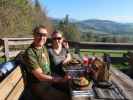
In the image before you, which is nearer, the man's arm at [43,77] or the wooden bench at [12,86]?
the wooden bench at [12,86]

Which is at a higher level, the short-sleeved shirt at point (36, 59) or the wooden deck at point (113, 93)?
the short-sleeved shirt at point (36, 59)

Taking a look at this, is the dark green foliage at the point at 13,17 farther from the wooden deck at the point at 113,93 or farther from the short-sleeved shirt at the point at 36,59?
the wooden deck at the point at 113,93

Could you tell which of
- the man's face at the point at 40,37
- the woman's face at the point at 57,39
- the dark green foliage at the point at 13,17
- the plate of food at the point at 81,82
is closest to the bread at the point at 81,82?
the plate of food at the point at 81,82

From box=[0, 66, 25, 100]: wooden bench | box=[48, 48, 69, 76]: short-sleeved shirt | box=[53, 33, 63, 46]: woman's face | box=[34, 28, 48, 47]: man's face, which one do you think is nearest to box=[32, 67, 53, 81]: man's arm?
box=[0, 66, 25, 100]: wooden bench

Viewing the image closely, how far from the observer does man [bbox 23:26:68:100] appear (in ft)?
13.5

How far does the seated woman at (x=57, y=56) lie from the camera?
4.97m

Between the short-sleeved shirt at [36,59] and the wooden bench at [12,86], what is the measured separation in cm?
18

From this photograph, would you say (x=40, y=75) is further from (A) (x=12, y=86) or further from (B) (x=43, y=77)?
(A) (x=12, y=86)

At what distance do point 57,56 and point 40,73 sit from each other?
941 millimetres

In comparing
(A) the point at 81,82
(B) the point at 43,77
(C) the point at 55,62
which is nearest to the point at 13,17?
(C) the point at 55,62

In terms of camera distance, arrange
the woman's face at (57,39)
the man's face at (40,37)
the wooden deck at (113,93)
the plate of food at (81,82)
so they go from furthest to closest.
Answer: the woman's face at (57,39) < the man's face at (40,37) < the plate of food at (81,82) < the wooden deck at (113,93)

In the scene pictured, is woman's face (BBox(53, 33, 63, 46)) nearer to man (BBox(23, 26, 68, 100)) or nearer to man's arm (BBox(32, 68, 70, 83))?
man (BBox(23, 26, 68, 100))

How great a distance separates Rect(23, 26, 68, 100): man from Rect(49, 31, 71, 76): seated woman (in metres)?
0.53

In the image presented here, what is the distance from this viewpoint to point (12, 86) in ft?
11.2
